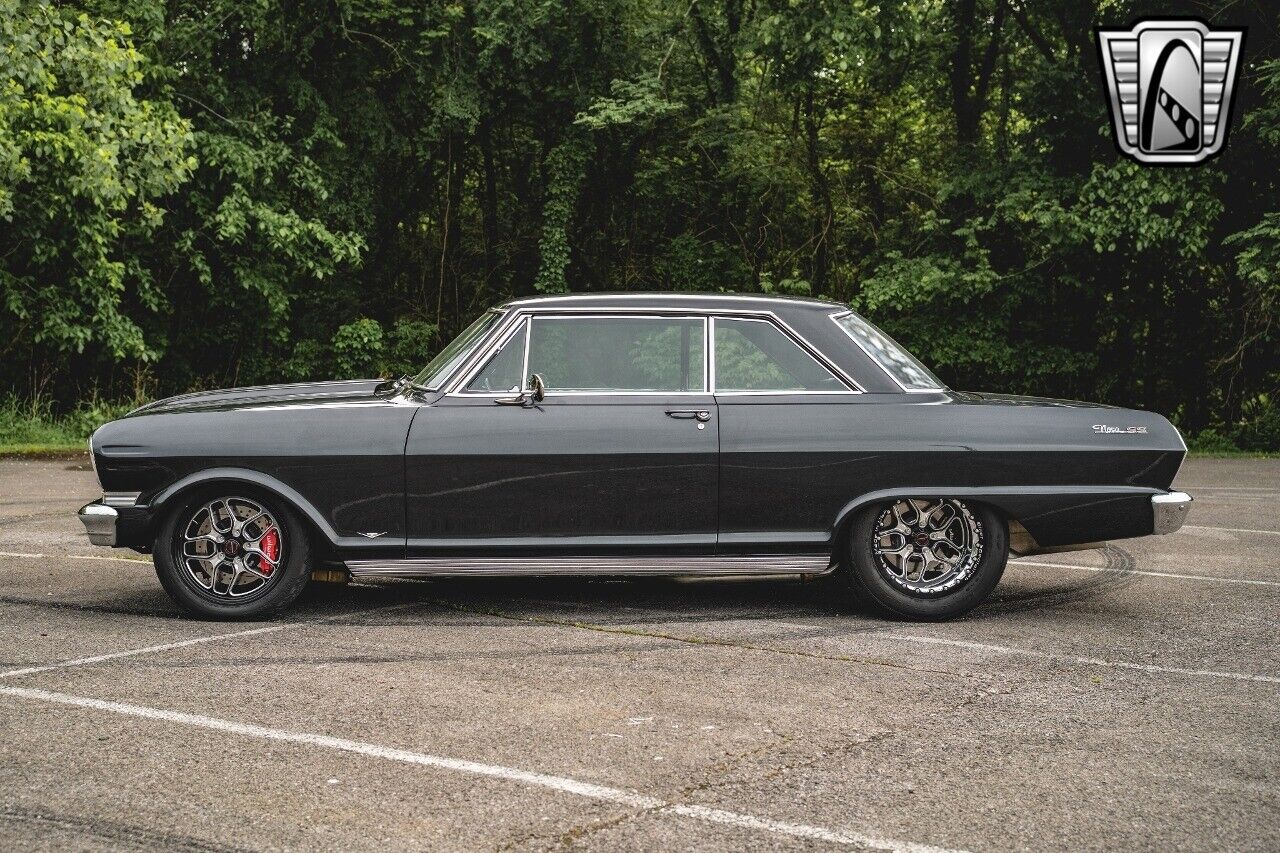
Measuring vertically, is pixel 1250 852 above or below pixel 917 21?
below

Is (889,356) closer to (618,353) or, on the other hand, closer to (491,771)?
(618,353)

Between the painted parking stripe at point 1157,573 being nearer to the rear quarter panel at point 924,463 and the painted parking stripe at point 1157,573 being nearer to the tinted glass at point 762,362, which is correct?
the rear quarter panel at point 924,463

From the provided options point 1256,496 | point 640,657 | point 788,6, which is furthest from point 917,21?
point 640,657

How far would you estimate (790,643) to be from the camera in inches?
259

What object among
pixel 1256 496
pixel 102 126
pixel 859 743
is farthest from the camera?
pixel 102 126

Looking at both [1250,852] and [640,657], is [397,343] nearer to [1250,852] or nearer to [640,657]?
[640,657]

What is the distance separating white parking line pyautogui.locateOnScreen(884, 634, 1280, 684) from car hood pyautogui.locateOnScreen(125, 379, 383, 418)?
3.10m

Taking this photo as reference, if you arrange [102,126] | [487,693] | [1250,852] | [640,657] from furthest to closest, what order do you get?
1. [102,126]
2. [640,657]
3. [487,693]
4. [1250,852]

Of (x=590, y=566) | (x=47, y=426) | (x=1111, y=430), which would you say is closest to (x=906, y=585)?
(x=1111, y=430)

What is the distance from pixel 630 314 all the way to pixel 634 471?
854mm

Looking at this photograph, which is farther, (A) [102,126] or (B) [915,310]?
(B) [915,310]

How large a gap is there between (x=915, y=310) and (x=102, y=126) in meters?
11.4

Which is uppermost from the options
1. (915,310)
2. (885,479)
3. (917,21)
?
(917,21)

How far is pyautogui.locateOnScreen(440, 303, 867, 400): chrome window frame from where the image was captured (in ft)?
23.1
